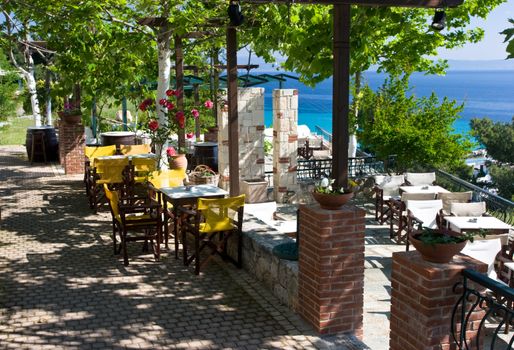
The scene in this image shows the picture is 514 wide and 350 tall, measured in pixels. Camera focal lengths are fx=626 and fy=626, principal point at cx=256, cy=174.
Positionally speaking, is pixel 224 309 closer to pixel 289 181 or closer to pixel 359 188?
pixel 289 181

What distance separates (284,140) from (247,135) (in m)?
0.84

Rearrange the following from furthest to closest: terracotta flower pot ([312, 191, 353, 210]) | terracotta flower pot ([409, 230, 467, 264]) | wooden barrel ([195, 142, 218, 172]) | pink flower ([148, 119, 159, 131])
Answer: wooden barrel ([195, 142, 218, 172]) → pink flower ([148, 119, 159, 131]) → terracotta flower pot ([312, 191, 353, 210]) → terracotta flower pot ([409, 230, 467, 264])

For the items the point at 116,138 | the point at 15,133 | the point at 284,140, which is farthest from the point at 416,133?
the point at 15,133

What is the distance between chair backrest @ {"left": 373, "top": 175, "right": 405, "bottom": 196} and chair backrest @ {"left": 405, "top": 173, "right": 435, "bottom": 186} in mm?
143

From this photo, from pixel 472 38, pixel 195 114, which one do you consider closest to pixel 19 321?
pixel 195 114

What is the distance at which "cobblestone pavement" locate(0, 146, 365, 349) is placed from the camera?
5.72 m

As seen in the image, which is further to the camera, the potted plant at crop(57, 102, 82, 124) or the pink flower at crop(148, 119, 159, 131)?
the potted plant at crop(57, 102, 82, 124)

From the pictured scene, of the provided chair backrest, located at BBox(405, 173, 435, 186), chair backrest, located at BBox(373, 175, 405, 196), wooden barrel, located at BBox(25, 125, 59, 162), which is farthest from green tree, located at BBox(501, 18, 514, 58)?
wooden barrel, located at BBox(25, 125, 59, 162)

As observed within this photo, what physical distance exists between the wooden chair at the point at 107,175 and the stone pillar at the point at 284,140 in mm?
3873

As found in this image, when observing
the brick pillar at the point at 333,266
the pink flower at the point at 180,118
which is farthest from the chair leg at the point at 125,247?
the pink flower at the point at 180,118

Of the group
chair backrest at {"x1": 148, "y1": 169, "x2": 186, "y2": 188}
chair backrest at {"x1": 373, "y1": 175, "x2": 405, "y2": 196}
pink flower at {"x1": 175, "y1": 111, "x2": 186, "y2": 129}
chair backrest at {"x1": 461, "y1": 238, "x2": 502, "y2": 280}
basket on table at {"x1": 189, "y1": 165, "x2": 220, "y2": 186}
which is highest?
pink flower at {"x1": 175, "y1": 111, "x2": 186, "y2": 129}

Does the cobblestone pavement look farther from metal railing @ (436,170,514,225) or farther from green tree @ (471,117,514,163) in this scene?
green tree @ (471,117,514,163)

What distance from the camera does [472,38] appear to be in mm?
18062

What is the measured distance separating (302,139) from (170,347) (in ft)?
53.0
